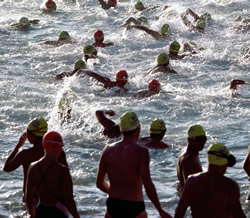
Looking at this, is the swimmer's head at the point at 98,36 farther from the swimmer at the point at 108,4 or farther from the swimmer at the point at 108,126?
the swimmer at the point at 108,126

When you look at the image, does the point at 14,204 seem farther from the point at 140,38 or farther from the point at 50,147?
the point at 140,38

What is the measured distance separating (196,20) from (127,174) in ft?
55.7

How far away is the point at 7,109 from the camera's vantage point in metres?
14.2

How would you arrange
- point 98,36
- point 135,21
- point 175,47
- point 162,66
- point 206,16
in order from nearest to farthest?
point 162,66
point 175,47
point 98,36
point 135,21
point 206,16

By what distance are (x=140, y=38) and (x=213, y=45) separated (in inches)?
101

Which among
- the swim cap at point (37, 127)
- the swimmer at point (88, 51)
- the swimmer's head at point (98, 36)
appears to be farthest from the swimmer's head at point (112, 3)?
the swim cap at point (37, 127)

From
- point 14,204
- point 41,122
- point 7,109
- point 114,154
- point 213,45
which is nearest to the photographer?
point 114,154

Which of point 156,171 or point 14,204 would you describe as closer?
point 14,204

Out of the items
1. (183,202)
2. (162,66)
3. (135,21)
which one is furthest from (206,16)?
(183,202)

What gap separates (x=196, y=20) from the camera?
2289 cm

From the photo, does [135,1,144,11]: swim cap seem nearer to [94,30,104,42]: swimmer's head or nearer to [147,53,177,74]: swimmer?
[94,30,104,42]: swimmer's head

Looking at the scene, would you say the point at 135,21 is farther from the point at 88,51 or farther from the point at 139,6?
the point at 88,51

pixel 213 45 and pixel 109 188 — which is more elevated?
pixel 213 45

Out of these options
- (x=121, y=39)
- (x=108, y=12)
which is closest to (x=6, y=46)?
(x=121, y=39)
